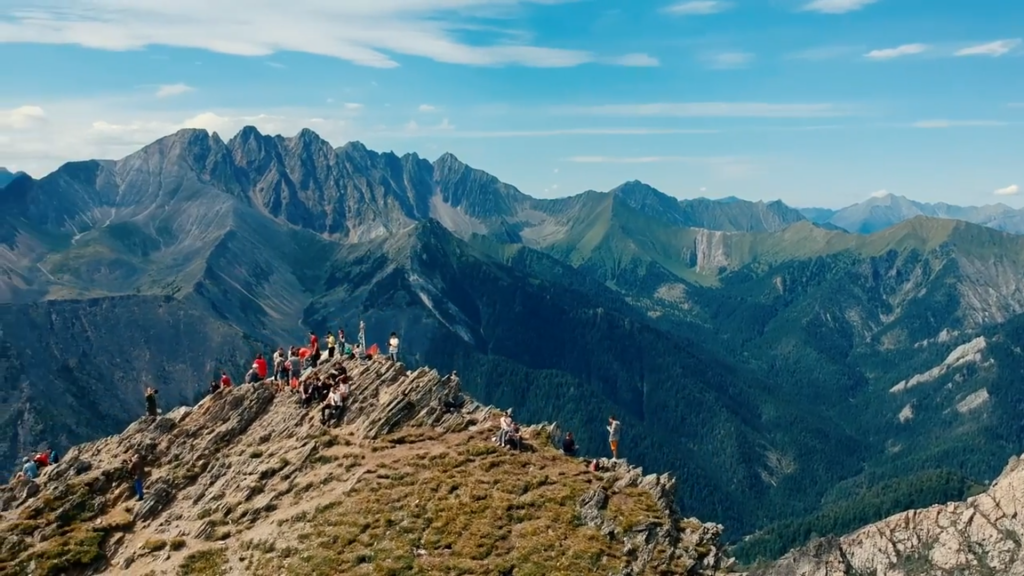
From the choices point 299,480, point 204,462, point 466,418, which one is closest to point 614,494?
point 466,418

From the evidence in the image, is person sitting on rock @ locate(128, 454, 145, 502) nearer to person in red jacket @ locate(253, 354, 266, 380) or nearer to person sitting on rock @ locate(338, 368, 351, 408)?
person in red jacket @ locate(253, 354, 266, 380)

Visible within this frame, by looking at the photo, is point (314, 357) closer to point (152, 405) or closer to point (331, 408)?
point (331, 408)

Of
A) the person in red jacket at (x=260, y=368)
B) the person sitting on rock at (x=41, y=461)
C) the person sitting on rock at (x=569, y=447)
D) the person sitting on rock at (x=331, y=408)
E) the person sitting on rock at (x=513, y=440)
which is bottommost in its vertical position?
the person sitting on rock at (x=41, y=461)

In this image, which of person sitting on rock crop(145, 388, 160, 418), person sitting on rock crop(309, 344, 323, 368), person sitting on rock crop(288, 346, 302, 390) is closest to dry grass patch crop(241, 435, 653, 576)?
person sitting on rock crop(288, 346, 302, 390)

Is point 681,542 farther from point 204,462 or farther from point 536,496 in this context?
point 204,462

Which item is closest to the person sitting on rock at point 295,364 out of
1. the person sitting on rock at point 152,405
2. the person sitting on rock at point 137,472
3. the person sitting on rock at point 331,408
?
the person sitting on rock at point 331,408

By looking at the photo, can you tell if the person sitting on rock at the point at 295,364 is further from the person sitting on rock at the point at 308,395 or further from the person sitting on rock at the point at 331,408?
the person sitting on rock at the point at 331,408
